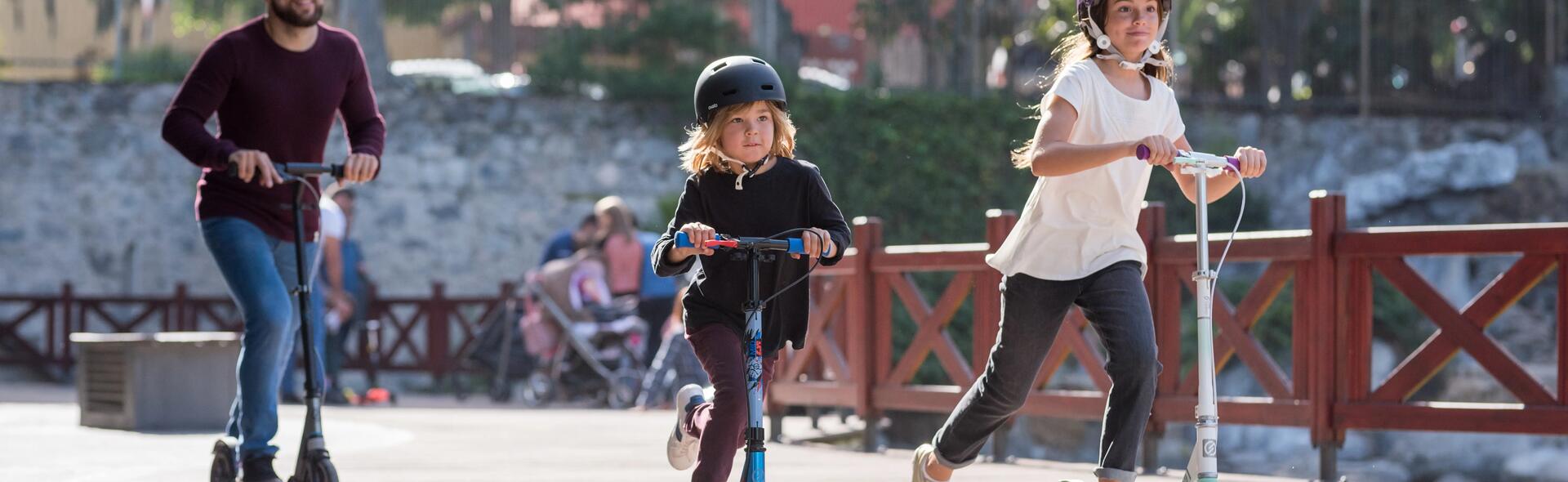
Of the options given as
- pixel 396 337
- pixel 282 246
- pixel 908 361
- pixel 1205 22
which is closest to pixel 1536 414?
pixel 908 361

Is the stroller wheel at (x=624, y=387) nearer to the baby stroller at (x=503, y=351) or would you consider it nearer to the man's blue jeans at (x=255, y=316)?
the baby stroller at (x=503, y=351)

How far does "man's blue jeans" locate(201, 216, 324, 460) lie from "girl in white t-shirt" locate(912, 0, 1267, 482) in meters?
1.91

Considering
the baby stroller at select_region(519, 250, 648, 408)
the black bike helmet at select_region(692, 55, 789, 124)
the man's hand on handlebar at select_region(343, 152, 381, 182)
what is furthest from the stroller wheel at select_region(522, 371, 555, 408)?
the black bike helmet at select_region(692, 55, 789, 124)

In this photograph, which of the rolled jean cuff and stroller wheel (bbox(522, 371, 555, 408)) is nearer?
the rolled jean cuff

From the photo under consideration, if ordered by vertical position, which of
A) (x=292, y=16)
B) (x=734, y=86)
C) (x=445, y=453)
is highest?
(x=292, y=16)

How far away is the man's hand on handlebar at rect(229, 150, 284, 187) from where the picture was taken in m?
5.07

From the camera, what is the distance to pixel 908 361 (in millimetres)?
9039

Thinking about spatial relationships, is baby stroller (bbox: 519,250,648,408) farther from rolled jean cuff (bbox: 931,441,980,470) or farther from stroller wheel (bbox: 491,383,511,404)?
rolled jean cuff (bbox: 931,441,980,470)

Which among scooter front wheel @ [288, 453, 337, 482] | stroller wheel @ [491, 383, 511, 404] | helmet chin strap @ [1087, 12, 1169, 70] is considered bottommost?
stroller wheel @ [491, 383, 511, 404]

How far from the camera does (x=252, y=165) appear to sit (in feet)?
16.7

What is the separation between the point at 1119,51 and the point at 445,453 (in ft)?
13.5

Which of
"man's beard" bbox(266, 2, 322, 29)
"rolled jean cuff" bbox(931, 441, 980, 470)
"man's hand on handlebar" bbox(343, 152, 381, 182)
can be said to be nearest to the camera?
"man's hand on handlebar" bbox(343, 152, 381, 182)

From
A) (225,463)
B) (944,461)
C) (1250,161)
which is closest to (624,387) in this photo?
(225,463)

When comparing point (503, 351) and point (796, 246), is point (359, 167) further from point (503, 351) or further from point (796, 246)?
point (503, 351)
